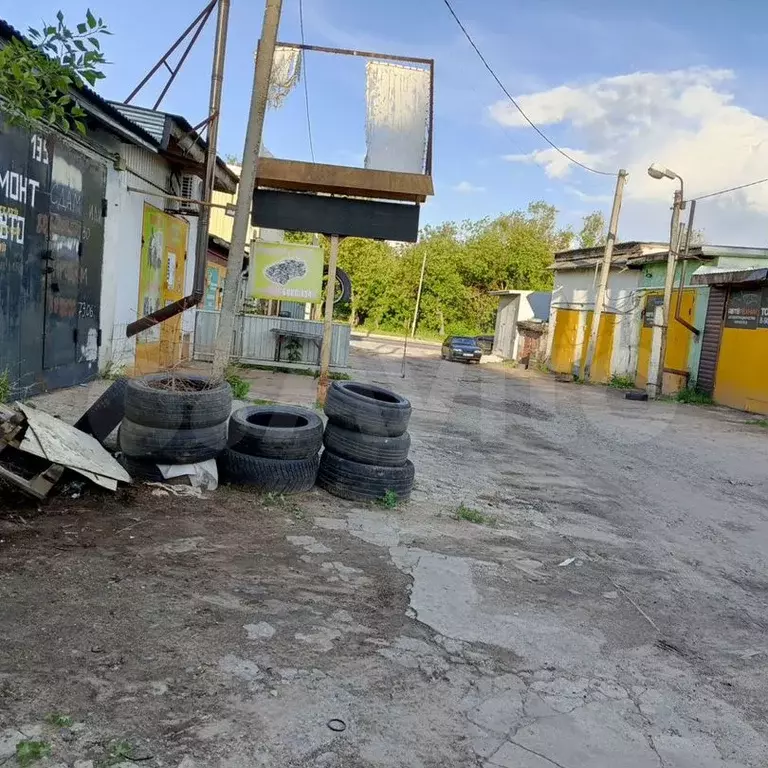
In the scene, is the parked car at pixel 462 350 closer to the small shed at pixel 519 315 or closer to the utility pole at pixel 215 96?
the small shed at pixel 519 315

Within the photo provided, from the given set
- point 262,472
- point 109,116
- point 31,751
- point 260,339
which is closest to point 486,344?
point 260,339

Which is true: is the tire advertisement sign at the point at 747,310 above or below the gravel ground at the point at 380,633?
above

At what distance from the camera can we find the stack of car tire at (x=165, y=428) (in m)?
5.48

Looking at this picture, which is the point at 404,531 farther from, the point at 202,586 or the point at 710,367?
the point at 710,367

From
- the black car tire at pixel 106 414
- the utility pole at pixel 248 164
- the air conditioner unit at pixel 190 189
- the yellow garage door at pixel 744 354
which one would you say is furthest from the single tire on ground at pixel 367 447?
the yellow garage door at pixel 744 354

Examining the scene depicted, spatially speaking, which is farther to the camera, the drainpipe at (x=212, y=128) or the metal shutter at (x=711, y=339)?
the metal shutter at (x=711, y=339)

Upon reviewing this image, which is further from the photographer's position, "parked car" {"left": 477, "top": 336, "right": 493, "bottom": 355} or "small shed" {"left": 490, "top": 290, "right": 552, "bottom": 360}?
"parked car" {"left": 477, "top": 336, "right": 493, "bottom": 355}

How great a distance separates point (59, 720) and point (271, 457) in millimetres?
3391

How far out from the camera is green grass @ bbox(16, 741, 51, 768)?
7.68 feet

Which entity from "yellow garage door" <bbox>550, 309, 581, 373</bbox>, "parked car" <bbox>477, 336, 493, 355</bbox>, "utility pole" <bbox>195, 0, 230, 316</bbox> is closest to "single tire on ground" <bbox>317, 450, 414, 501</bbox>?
"utility pole" <bbox>195, 0, 230, 316</bbox>

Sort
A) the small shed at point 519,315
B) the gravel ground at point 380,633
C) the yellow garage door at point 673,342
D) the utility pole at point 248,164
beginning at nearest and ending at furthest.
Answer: the gravel ground at point 380,633, the utility pole at point 248,164, the yellow garage door at point 673,342, the small shed at point 519,315

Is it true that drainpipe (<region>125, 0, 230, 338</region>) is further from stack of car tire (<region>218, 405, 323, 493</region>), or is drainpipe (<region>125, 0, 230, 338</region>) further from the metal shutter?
the metal shutter

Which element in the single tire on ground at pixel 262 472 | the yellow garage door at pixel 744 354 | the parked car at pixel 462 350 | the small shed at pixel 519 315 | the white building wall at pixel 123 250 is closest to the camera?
the single tire on ground at pixel 262 472

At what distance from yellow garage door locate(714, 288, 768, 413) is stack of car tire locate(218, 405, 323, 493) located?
15.4 metres
